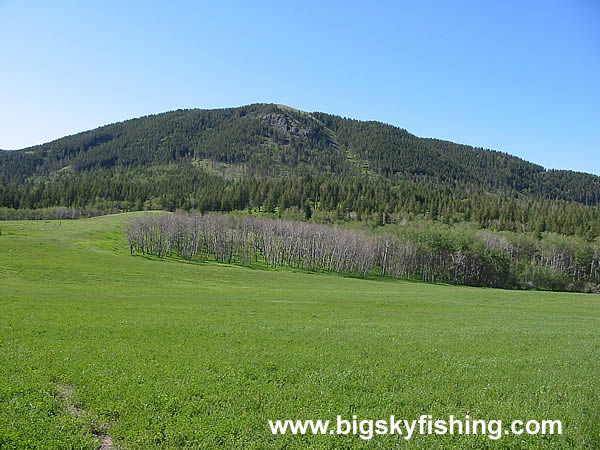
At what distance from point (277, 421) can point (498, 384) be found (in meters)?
9.85

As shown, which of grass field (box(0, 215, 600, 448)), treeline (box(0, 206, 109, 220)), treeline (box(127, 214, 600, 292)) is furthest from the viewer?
treeline (box(0, 206, 109, 220))

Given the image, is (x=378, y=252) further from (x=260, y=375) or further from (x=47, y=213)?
(x=47, y=213)

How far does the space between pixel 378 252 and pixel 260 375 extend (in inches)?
4537

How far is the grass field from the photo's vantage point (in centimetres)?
1063

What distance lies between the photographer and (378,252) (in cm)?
12638

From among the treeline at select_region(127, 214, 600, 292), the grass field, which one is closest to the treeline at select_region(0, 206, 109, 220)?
the treeline at select_region(127, 214, 600, 292)

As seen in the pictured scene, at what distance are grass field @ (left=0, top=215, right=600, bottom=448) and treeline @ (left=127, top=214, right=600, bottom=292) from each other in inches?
3380

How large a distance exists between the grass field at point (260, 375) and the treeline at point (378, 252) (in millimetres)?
85847

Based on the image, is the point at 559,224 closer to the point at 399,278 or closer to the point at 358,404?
the point at 399,278

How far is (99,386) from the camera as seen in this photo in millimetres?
13242

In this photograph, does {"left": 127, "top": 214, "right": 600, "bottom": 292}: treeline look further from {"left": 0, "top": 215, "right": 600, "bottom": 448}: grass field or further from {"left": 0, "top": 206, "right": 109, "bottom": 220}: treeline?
{"left": 0, "top": 206, "right": 109, "bottom": 220}: treeline

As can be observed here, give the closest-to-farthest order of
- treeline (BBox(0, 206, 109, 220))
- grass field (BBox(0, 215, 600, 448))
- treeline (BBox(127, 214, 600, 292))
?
grass field (BBox(0, 215, 600, 448)), treeline (BBox(127, 214, 600, 292)), treeline (BBox(0, 206, 109, 220))

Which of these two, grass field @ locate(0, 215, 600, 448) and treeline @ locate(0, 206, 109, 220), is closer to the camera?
grass field @ locate(0, 215, 600, 448)

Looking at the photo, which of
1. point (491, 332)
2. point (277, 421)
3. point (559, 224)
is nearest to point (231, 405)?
point (277, 421)
